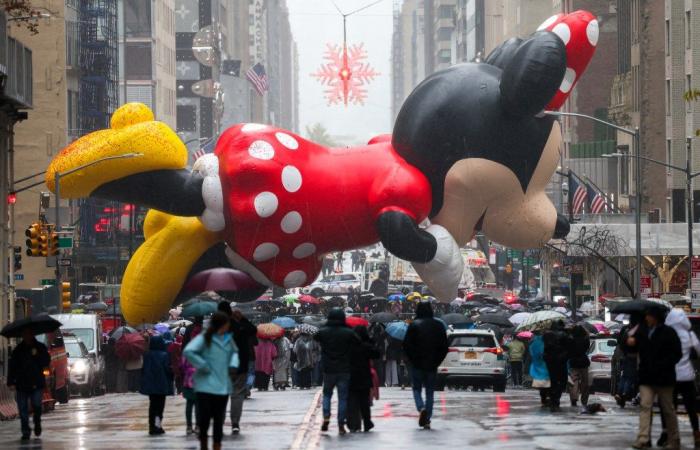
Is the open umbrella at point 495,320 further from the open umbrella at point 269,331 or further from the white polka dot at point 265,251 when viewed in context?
the white polka dot at point 265,251

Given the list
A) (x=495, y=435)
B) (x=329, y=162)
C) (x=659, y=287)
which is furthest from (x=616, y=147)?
(x=495, y=435)

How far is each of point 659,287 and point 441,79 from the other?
3678 centimetres

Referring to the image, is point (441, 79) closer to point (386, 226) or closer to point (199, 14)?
point (386, 226)

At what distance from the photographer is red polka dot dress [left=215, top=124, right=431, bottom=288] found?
26484 millimetres

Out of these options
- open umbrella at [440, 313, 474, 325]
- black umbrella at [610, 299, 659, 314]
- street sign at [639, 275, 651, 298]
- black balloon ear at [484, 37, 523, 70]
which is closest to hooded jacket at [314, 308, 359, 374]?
black umbrella at [610, 299, 659, 314]

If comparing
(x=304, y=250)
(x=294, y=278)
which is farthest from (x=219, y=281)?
(x=304, y=250)

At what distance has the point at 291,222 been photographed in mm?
26859

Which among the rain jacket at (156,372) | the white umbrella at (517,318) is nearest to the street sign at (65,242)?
the white umbrella at (517,318)

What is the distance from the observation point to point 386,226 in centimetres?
2625

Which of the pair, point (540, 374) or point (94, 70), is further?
point (94, 70)

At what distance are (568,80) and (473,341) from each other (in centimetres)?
869

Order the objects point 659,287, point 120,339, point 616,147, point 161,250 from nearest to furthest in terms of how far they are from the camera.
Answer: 1. point 161,250
2. point 120,339
3. point 659,287
4. point 616,147

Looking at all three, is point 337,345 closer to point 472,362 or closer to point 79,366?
point 472,362

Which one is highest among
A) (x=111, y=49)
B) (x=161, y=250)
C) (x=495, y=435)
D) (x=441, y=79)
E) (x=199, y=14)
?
(x=199, y=14)
